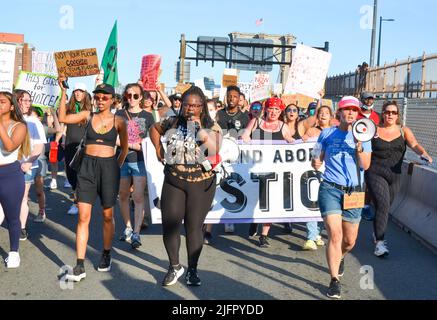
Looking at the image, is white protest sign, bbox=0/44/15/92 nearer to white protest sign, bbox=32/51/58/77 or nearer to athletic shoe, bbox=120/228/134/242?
white protest sign, bbox=32/51/58/77

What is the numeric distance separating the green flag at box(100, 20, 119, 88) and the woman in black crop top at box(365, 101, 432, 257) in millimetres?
4258

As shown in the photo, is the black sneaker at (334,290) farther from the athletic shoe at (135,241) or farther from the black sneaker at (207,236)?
the athletic shoe at (135,241)

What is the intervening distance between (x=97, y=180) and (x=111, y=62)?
3.88 metres

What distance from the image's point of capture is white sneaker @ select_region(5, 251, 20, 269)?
227 inches

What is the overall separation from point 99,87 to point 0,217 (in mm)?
1929

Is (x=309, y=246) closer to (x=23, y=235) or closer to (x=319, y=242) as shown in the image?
(x=319, y=242)

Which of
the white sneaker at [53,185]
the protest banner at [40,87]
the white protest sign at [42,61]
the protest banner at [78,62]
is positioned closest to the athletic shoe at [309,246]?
the protest banner at [78,62]

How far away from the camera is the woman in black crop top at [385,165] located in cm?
686

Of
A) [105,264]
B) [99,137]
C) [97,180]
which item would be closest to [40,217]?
[105,264]

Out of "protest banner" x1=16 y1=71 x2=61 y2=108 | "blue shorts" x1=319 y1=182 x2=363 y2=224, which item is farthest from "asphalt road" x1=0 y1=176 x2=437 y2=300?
"protest banner" x1=16 y1=71 x2=61 y2=108

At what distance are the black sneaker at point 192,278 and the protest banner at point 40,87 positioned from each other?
641cm

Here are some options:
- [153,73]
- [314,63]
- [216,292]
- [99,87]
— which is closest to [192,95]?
[99,87]

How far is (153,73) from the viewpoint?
7688 mm
